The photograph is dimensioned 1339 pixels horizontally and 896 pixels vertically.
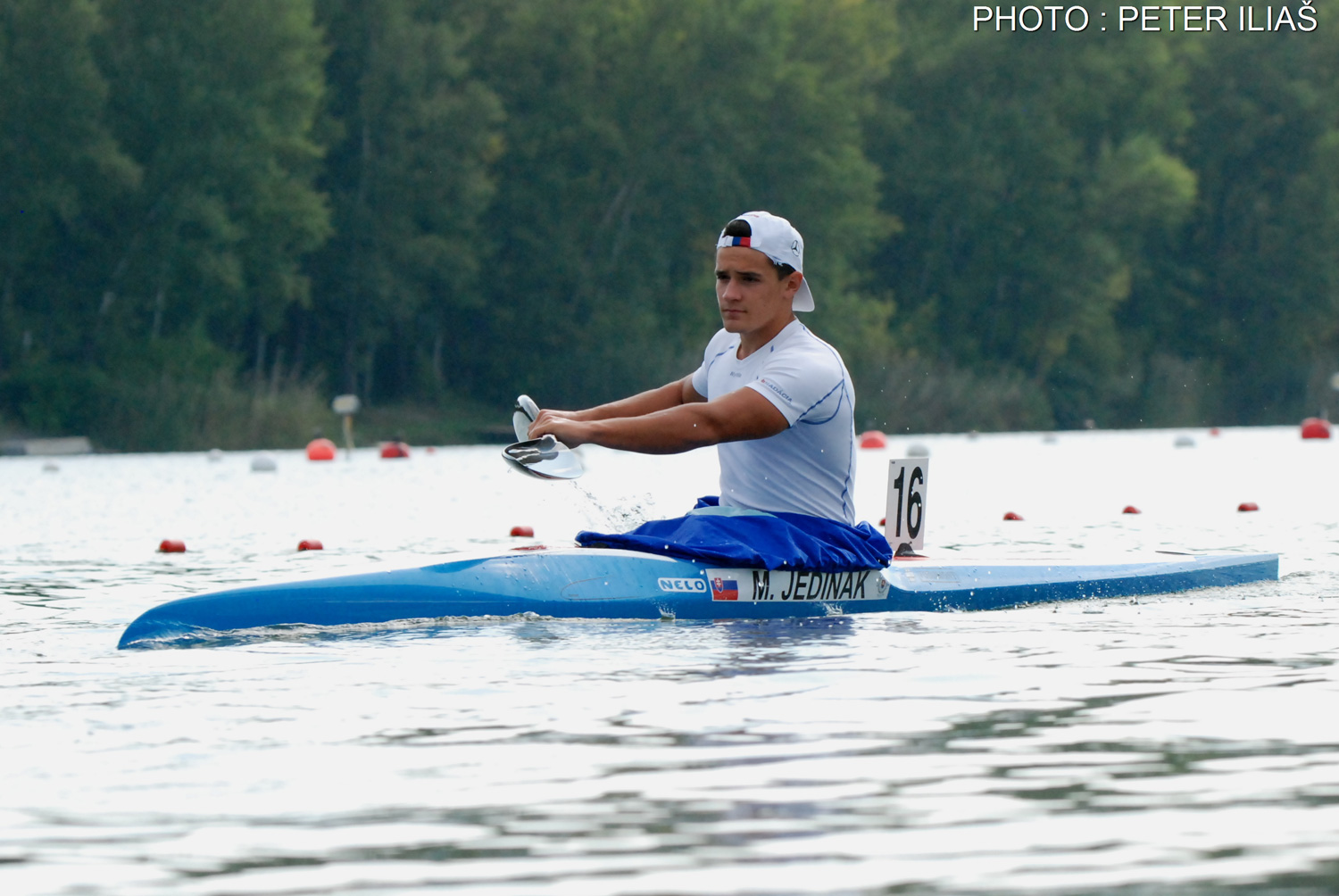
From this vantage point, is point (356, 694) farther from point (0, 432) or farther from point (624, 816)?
point (0, 432)

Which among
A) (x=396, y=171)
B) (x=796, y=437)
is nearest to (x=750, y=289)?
(x=796, y=437)

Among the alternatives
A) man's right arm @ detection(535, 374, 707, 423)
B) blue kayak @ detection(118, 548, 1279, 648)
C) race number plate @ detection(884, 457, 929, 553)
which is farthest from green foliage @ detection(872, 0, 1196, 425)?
man's right arm @ detection(535, 374, 707, 423)

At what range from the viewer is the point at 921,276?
5819 centimetres

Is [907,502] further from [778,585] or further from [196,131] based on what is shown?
[196,131]

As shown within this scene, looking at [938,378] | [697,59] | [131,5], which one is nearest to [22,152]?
[131,5]

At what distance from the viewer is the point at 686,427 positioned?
7.76m

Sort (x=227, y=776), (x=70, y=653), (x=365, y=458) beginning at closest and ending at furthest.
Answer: (x=227, y=776) < (x=70, y=653) < (x=365, y=458)

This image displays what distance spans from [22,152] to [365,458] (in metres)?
10.4

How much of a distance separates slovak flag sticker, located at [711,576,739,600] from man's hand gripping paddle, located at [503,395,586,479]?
694 millimetres

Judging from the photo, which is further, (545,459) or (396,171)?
(396,171)

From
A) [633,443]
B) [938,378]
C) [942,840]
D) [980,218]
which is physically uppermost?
[980,218]

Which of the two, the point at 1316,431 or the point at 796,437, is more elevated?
the point at 1316,431

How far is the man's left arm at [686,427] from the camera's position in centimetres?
765

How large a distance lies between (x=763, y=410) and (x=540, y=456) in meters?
0.84
